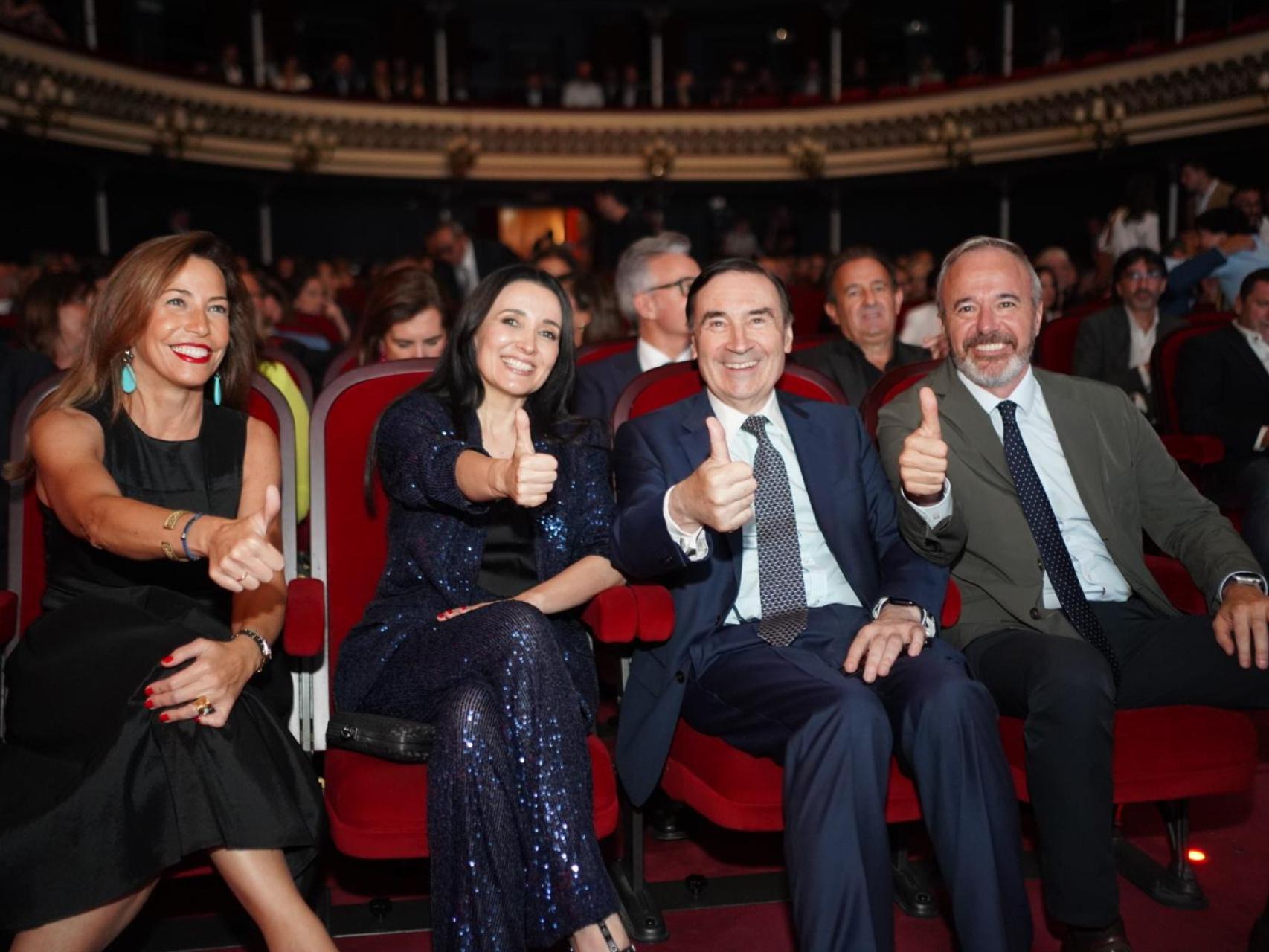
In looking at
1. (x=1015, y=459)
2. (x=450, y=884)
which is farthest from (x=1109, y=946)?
(x=450, y=884)

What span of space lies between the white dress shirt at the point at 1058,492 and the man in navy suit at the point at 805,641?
25 centimetres

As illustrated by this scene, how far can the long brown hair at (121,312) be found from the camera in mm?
1859

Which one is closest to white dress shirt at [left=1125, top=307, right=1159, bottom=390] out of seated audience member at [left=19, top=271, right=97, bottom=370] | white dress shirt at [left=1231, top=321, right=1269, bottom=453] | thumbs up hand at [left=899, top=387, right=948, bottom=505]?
white dress shirt at [left=1231, top=321, right=1269, bottom=453]

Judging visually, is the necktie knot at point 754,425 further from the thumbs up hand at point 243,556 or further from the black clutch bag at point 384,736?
the thumbs up hand at point 243,556

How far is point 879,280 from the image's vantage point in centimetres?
357

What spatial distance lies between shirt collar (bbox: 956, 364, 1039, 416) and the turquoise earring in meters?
1.49

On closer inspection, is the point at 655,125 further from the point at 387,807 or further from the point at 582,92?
the point at 387,807

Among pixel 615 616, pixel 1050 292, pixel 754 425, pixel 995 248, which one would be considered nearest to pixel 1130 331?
pixel 1050 292

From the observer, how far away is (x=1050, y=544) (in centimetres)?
206

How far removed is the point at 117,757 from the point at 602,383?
185 cm

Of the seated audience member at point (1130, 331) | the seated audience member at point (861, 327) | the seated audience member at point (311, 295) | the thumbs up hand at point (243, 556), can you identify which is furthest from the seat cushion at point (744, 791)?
the seated audience member at point (311, 295)

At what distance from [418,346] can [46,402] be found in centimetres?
123

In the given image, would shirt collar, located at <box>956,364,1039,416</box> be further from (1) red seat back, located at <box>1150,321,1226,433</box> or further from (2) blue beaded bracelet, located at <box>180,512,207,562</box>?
(1) red seat back, located at <box>1150,321,1226,433</box>

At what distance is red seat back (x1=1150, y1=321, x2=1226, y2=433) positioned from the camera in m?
3.53
